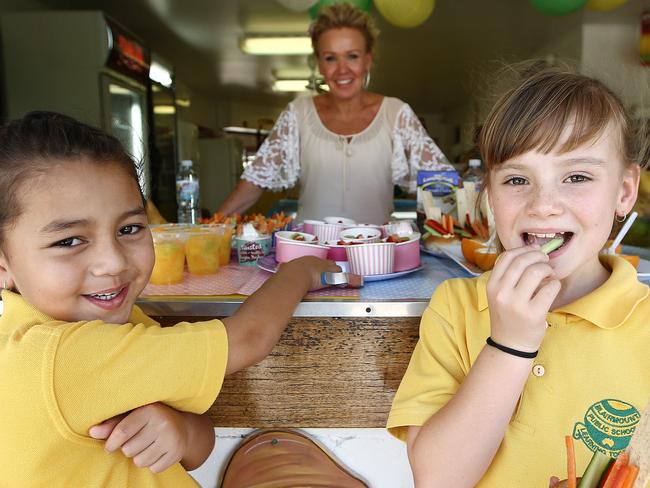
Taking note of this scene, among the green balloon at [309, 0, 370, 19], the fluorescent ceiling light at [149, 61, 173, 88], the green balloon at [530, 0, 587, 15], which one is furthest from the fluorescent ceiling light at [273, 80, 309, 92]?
the green balloon at [530, 0, 587, 15]

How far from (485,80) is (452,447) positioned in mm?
800

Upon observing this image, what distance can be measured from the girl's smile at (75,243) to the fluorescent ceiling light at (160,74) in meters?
5.88

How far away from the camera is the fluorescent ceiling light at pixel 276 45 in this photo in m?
6.84

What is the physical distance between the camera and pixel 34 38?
473cm

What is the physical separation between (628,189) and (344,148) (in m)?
1.97

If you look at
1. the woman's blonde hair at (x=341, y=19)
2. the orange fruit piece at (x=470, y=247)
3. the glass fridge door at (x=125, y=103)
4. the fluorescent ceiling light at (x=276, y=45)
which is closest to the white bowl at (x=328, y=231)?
the orange fruit piece at (x=470, y=247)

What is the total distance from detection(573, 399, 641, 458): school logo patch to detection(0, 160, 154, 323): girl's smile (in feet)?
2.61

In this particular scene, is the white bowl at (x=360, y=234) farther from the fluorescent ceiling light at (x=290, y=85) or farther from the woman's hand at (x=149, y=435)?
the fluorescent ceiling light at (x=290, y=85)

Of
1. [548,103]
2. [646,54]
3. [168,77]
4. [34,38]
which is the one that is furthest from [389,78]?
[548,103]

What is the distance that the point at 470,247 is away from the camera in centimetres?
142

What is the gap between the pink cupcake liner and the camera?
136 cm

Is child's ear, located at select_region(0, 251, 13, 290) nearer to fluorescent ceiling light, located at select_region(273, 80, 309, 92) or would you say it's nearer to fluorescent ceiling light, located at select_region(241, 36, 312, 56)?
fluorescent ceiling light, located at select_region(241, 36, 312, 56)

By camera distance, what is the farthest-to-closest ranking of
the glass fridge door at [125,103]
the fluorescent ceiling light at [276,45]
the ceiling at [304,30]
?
1. the fluorescent ceiling light at [276,45]
2. the ceiling at [304,30]
3. the glass fridge door at [125,103]

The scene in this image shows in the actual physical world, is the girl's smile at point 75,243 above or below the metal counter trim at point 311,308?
above
